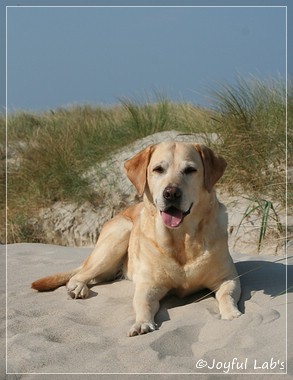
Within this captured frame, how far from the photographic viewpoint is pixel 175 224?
475 cm

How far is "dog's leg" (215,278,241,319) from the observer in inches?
174

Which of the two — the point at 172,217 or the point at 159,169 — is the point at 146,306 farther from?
the point at 159,169

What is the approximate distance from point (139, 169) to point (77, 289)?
111 cm

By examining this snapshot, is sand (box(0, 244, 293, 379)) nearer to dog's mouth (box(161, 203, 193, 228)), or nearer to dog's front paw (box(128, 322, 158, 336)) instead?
dog's front paw (box(128, 322, 158, 336))

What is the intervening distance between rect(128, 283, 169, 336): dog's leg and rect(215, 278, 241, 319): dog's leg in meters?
0.43

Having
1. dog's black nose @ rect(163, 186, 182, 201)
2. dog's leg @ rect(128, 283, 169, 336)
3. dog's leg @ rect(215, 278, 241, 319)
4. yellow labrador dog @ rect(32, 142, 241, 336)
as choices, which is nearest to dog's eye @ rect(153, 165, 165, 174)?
yellow labrador dog @ rect(32, 142, 241, 336)

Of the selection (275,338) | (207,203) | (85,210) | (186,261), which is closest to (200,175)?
(207,203)

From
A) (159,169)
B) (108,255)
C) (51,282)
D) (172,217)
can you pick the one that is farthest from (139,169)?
(51,282)

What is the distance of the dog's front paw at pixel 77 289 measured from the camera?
5.32 metres

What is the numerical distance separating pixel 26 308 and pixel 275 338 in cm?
201

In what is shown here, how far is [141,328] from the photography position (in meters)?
4.25

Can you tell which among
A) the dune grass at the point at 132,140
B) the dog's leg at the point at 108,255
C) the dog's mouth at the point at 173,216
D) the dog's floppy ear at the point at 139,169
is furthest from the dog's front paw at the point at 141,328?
the dune grass at the point at 132,140

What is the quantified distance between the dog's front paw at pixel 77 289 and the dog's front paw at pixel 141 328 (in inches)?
43.3

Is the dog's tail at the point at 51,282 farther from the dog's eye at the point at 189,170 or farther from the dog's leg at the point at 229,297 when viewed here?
the dog's eye at the point at 189,170
